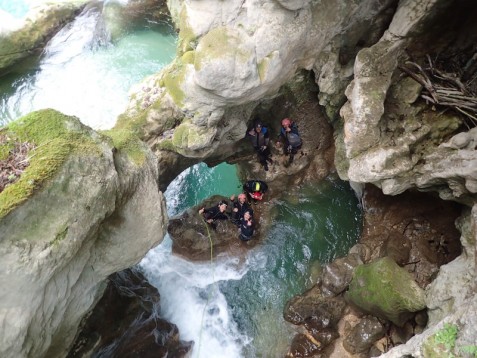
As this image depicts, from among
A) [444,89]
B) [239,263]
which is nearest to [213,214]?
[239,263]

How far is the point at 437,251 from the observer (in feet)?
32.0

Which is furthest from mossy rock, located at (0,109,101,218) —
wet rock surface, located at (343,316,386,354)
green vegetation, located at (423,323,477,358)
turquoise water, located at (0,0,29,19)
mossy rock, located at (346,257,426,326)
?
turquoise water, located at (0,0,29,19)

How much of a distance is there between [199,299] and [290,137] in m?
5.28

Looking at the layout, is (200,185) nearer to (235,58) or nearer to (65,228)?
(235,58)

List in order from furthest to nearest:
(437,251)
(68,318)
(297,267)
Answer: (297,267) < (437,251) < (68,318)

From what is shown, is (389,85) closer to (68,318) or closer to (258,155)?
(258,155)

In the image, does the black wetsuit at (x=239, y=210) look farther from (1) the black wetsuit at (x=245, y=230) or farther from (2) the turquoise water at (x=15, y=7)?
(2) the turquoise water at (x=15, y=7)

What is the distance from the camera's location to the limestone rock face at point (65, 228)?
193 inches

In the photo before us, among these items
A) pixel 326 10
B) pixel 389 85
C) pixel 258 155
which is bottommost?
pixel 258 155

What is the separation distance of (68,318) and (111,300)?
8.21 ft

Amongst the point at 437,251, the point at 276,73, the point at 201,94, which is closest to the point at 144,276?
the point at 201,94

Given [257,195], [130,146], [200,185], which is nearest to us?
[130,146]

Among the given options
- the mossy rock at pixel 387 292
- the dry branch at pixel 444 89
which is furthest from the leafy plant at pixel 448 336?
the dry branch at pixel 444 89

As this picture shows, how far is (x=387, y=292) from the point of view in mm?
8641
